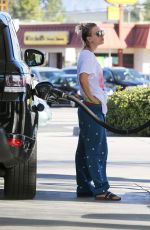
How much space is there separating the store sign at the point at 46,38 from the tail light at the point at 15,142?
54.5m

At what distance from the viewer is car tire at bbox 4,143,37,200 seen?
8992 mm

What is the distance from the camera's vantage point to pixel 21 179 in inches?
355

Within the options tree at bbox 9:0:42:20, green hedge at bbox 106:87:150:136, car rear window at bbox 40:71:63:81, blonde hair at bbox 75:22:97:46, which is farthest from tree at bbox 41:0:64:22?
blonde hair at bbox 75:22:97:46

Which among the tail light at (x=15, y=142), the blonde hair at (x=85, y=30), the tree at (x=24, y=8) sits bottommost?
the tail light at (x=15, y=142)

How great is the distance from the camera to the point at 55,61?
214 ft

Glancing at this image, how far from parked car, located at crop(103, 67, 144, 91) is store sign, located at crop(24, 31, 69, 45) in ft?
79.3

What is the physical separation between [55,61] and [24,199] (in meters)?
56.4

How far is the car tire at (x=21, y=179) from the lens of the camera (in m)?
8.99

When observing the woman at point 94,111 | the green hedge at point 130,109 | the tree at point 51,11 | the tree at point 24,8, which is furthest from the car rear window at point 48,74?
the tree at point 51,11

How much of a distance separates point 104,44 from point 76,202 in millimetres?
51223

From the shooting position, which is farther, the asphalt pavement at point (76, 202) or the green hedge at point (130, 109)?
the green hedge at point (130, 109)

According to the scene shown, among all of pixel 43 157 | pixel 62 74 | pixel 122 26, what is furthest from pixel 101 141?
pixel 122 26

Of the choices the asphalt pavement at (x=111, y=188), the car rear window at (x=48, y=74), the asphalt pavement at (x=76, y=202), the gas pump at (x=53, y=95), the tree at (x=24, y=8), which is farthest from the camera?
the tree at (x=24, y=8)

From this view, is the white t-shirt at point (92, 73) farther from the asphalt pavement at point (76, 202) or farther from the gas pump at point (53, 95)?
the asphalt pavement at point (76, 202)
